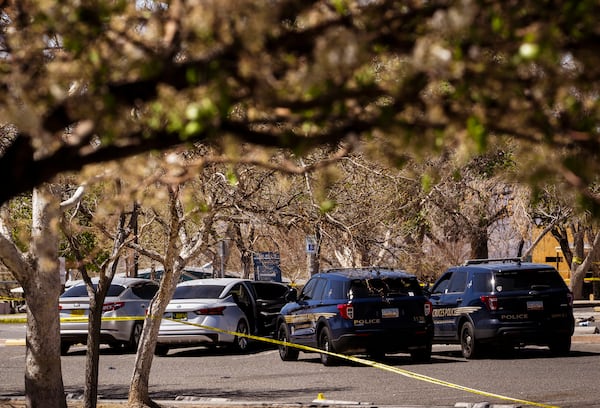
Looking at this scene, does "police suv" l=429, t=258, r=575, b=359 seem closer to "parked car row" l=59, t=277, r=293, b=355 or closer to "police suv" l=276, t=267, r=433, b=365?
"police suv" l=276, t=267, r=433, b=365

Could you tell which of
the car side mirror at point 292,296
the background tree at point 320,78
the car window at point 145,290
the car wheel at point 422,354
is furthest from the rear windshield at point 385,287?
the background tree at point 320,78

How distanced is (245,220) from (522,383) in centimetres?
516

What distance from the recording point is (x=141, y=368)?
43.9 ft

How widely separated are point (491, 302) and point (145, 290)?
27.4 feet

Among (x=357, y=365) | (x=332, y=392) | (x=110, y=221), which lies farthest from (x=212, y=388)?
(x=110, y=221)

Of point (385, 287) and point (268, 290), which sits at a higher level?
point (268, 290)

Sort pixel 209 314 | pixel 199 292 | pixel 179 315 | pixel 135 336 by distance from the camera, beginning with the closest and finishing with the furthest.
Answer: pixel 179 315 → pixel 209 314 → pixel 199 292 → pixel 135 336

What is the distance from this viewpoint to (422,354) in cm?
1955

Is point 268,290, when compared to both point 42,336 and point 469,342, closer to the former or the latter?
point 469,342

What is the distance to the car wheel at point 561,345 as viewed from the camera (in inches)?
777

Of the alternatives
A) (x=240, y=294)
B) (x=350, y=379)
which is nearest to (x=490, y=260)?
(x=350, y=379)

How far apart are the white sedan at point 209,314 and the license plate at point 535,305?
626cm

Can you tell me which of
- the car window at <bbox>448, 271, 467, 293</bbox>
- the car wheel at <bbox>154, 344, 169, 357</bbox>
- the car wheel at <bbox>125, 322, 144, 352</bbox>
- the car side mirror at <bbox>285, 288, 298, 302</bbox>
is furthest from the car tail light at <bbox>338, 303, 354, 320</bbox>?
the car wheel at <bbox>125, 322, 144, 352</bbox>

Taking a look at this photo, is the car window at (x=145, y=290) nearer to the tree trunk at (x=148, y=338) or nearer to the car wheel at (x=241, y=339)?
the car wheel at (x=241, y=339)
